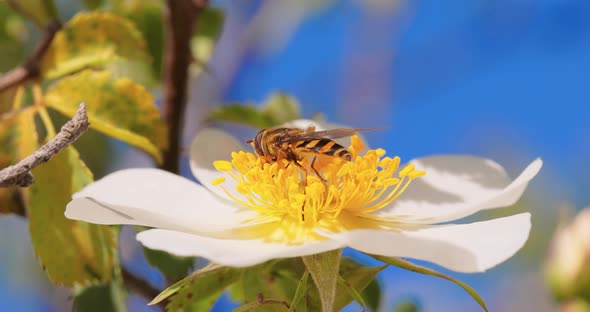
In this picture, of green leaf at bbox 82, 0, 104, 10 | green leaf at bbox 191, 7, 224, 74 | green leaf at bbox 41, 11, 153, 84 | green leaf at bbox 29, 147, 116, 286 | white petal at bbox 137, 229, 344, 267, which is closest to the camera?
white petal at bbox 137, 229, 344, 267

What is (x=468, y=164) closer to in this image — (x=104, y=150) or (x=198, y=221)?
(x=198, y=221)

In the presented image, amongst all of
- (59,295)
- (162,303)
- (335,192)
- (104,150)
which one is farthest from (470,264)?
(59,295)

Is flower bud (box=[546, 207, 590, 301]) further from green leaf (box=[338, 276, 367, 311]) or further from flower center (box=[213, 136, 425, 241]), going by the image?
green leaf (box=[338, 276, 367, 311])

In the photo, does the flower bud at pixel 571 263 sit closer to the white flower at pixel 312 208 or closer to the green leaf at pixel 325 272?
the white flower at pixel 312 208

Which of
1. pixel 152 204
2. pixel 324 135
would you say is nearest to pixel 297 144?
pixel 324 135

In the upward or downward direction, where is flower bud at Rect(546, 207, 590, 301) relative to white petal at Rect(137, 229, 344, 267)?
upward

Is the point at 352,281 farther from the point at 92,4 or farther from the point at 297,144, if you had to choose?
the point at 92,4

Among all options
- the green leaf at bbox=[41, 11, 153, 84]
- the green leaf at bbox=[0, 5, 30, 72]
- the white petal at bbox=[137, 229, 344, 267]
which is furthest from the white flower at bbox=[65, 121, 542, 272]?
the green leaf at bbox=[0, 5, 30, 72]
